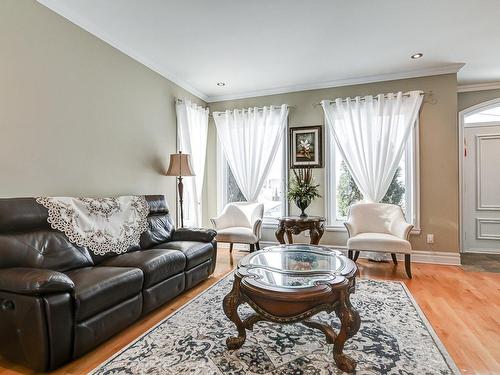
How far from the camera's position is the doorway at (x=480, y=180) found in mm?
4582

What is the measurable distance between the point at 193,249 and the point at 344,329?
5.86 feet

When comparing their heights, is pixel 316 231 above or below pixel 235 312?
above

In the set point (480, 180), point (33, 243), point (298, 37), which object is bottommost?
point (33, 243)

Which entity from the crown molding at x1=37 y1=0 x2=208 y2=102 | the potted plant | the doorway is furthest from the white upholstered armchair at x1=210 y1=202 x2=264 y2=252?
the doorway

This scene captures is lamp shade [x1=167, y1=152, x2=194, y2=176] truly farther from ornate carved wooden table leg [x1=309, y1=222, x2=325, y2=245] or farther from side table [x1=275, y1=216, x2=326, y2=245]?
ornate carved wooden table leg [x1=309, y1=222, x2=325, y2=245]

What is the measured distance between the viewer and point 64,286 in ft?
5.48

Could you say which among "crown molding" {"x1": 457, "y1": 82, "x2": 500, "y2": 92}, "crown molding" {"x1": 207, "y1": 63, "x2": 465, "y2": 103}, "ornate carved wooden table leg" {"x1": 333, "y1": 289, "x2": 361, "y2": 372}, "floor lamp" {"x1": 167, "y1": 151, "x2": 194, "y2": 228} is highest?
"crown molding" {"x1": 207, "y1": 63, "x2": 465, "y2": 103}

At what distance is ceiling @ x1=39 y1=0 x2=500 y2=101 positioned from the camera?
260 cm

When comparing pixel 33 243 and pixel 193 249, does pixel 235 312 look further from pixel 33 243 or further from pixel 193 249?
pixel 33 243

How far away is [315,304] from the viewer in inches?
64.7

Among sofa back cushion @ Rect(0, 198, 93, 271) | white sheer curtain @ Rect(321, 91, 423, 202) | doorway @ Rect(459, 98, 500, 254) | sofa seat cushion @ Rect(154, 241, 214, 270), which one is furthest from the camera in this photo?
doorway @ Rect(459, 98, 500, 254)

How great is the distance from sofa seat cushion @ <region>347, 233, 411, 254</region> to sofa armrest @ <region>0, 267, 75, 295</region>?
2971 millimetres

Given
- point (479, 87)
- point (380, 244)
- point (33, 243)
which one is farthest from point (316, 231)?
point (479, 87)

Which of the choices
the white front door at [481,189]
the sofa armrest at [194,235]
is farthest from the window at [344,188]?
the sofa armrest at [194,235]
